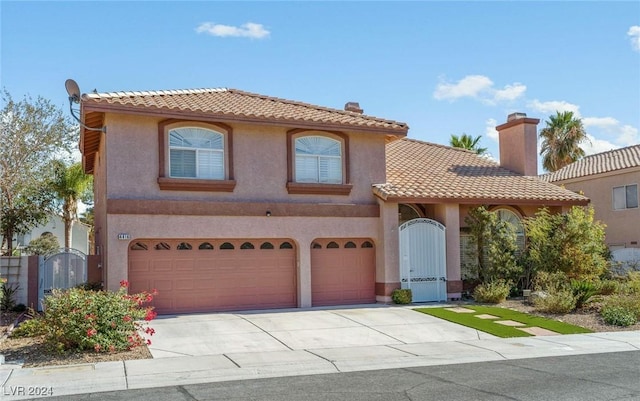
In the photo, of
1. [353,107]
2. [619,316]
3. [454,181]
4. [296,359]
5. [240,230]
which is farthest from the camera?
[353,107]

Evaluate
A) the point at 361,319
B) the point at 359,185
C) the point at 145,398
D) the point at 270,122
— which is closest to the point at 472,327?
the point at 361,319

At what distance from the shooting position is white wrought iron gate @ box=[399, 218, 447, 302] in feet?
66.2

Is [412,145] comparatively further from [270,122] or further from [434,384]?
[434,384]

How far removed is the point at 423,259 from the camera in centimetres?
2052

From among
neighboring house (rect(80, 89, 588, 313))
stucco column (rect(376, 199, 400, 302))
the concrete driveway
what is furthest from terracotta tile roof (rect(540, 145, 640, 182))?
the concrete driveway

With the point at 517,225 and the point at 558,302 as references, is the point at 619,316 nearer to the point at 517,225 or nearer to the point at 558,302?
the point at 558,302

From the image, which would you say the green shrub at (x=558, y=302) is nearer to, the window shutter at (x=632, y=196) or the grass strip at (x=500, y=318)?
the grass strip at (x=500, y=318)

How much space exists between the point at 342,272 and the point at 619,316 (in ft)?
24.9

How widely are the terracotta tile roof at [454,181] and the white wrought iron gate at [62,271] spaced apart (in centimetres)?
881

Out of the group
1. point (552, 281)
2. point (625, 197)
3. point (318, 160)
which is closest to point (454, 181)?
point (552, 281)

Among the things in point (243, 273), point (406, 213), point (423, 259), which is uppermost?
point (406, 213)

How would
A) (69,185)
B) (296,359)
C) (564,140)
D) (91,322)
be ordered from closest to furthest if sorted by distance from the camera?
(296,359) < (91,322) < (69,185) < (564,140)

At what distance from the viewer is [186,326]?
15539 mm

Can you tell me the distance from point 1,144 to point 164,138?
287 inches
